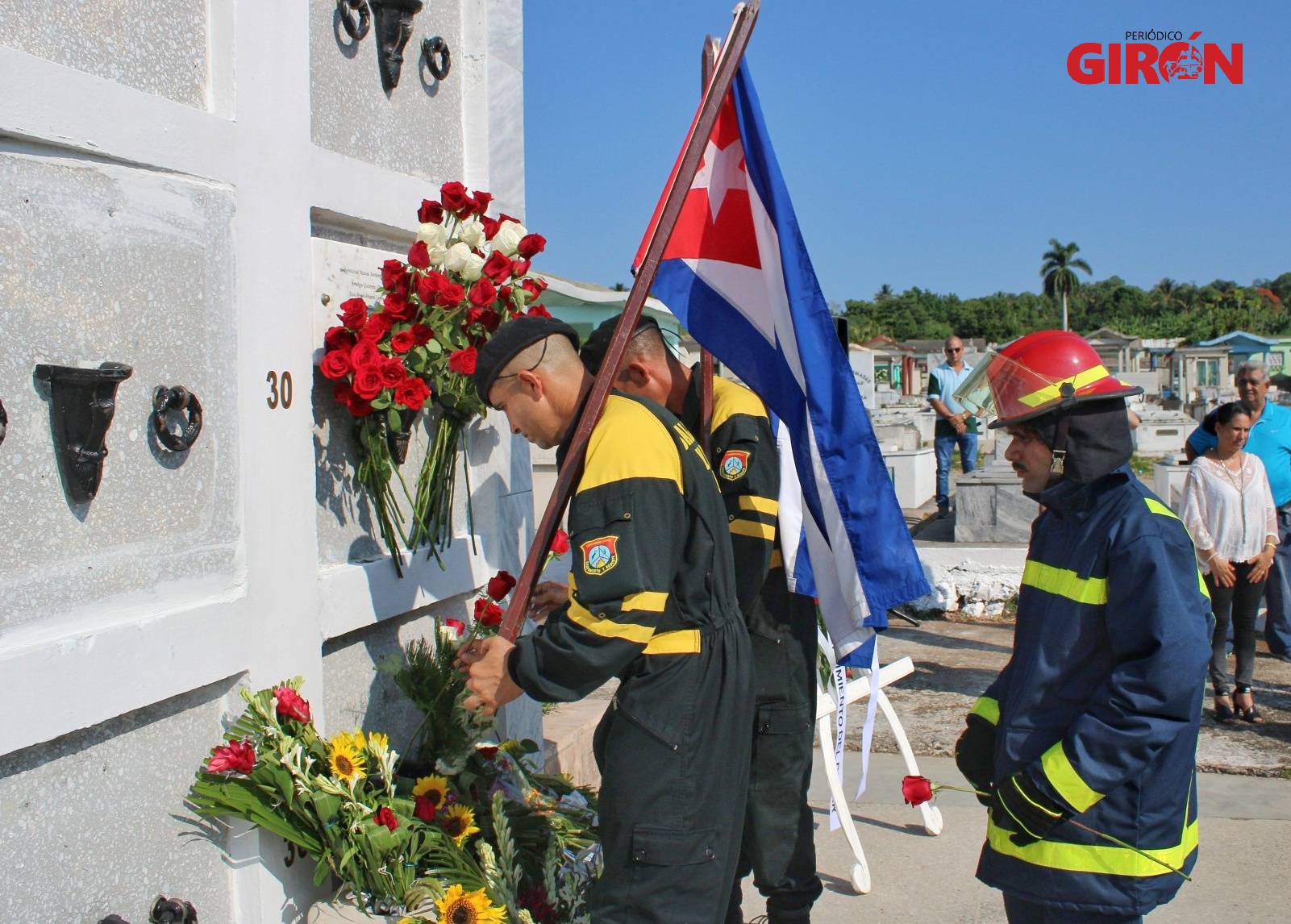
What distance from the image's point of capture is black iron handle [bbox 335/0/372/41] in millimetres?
3141

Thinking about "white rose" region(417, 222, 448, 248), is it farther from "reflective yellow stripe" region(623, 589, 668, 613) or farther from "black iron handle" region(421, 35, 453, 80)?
"reflective yellow stripe" region(623, 589, 668, 613)

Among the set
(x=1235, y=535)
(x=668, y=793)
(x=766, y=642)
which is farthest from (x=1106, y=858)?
(x=1235, y=535)

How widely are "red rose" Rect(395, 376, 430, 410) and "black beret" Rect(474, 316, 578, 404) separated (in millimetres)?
354

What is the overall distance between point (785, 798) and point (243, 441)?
74.2 inches

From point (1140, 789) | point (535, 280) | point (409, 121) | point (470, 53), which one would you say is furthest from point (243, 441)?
point (1140, 789)

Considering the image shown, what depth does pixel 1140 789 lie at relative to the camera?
2.39 meters

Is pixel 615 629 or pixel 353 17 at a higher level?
pixel 353 17

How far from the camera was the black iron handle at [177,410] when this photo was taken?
2.49m

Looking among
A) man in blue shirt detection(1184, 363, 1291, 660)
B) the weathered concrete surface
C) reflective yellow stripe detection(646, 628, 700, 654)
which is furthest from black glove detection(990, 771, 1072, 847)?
man in blue shirt detection(1184, 363, 1291, 660)

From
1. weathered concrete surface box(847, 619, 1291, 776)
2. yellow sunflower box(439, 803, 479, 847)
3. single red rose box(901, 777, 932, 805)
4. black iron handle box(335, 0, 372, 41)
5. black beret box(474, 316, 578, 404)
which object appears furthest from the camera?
weathered concrete surface box(847, 619, 1291, 776)

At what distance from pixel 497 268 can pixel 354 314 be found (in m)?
0.44

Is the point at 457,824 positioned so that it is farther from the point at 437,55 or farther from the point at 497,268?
the point at 437,55

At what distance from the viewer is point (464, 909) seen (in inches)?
108

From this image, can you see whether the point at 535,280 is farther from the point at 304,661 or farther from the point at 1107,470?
the point at 1107,470
